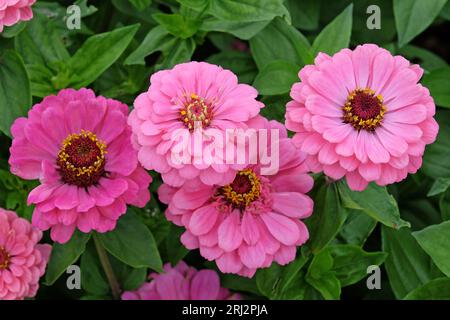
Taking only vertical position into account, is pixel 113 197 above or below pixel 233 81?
below

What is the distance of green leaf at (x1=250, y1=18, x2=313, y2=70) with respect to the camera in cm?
146

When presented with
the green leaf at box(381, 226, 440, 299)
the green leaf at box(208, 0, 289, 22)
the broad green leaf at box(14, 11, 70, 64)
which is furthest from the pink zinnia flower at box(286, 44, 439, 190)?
the broad green leaf at box(14, 11, 70, 64)

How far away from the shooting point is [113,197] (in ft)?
3.76

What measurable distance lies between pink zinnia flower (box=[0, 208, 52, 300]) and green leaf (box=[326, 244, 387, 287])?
1.80ft

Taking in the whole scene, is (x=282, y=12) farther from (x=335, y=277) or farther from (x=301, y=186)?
(x=335, y=277)

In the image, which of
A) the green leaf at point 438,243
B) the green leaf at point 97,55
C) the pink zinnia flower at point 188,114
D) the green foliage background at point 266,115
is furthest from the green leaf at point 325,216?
the green leaf at point 97,55

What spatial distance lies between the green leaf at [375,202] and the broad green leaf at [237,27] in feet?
1.21

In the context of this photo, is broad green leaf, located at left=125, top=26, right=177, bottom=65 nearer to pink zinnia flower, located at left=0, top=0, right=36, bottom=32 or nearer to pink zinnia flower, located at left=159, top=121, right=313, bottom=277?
pink zinnia flower, located at left=0, top=0, right=36, bottom=32

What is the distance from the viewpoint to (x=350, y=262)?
137 cm

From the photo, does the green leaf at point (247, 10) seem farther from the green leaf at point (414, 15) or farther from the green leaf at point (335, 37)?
the green leaf at point (414, 15)

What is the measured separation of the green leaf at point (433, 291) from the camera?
1.27 metres
